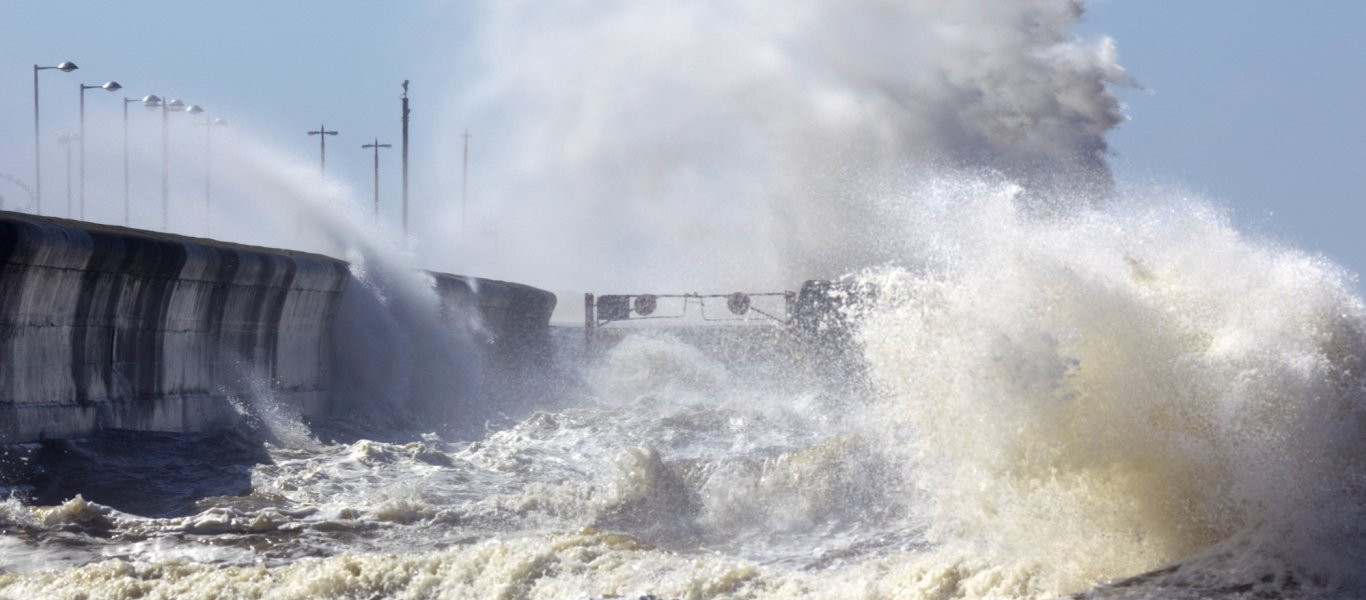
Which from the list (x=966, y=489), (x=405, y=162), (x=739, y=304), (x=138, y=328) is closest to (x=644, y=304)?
(x=739, y=304)

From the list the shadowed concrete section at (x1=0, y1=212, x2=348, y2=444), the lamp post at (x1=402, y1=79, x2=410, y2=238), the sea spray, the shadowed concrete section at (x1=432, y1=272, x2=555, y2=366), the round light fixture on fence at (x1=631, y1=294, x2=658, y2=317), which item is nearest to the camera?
the sea spray

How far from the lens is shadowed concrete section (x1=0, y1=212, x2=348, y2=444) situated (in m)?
14.4

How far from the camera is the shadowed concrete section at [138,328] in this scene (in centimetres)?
1440

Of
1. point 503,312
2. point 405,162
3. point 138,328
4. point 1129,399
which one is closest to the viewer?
point 1129,399

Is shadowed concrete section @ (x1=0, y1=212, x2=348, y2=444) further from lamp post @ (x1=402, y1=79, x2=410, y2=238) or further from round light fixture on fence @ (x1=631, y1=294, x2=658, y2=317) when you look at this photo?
lamp post @ (x1=402, y1=79, x2=410, y2=238)

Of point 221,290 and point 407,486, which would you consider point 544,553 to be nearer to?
point 407,486

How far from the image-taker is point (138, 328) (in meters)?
16.6

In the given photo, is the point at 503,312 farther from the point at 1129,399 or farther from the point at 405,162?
the point at 1129,399

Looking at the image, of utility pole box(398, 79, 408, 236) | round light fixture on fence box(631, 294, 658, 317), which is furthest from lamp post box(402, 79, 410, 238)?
round light fixture on fence box(631, 294, 658, 317)

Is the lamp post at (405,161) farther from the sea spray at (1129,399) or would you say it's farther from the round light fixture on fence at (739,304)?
the sea spray at (1129,399)

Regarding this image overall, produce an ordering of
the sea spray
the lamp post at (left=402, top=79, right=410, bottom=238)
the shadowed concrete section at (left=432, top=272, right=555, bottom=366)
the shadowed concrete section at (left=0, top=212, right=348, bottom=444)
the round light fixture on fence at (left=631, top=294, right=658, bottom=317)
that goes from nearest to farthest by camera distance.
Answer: the sea spray < the shadowed concrete section at (left=0, top=212, right=348, bottom=444) < the shadowed concrete section at (left=432, top=272, right=555, bottom=366) < the round light fixture on fence at (left=631, top=294, right=658, bottom=317) < the lamp post at (left=402, top=79, right=410, bottom=238)

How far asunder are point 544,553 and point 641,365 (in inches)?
893

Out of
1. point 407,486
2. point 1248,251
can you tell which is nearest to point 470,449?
point 407,486

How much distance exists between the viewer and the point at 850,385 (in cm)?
2911
